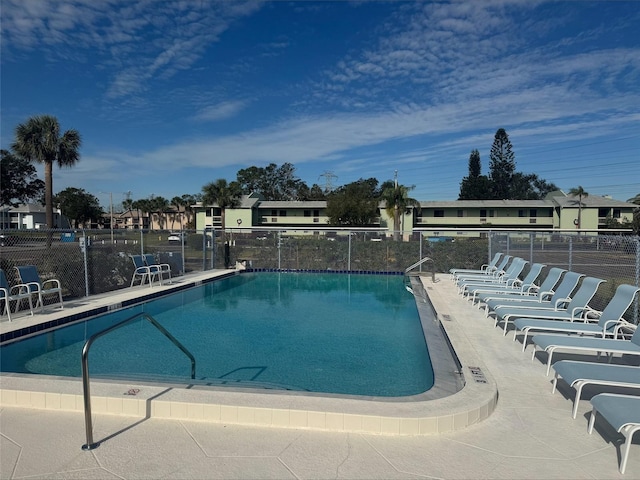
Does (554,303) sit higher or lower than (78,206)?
lower

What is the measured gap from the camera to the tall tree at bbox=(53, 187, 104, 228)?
63594mm

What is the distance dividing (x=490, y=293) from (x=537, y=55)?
42.1ft

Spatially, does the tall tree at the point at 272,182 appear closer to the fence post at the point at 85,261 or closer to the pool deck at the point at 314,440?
the fence post at the point at 85,261

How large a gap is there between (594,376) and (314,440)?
2.46m

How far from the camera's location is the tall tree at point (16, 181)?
46.4 m

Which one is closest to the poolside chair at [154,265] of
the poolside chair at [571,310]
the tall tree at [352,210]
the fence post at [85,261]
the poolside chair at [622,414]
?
the fence post at [85,261]

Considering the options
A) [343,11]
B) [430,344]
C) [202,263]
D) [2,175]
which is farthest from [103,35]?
[2,175]

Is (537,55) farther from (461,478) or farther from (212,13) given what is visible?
(461,478)

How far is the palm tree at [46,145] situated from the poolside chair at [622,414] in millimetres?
22241

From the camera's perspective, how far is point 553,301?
691cm

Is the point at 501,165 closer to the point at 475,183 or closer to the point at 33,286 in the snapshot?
the point at 475,183

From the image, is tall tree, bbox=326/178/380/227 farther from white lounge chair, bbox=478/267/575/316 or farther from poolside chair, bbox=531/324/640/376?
poolside chair, bbox=531/324/640/376

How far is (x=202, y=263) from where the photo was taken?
53.2ft

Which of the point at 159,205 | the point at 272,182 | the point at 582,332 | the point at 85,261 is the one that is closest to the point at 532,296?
the point at 582,332
